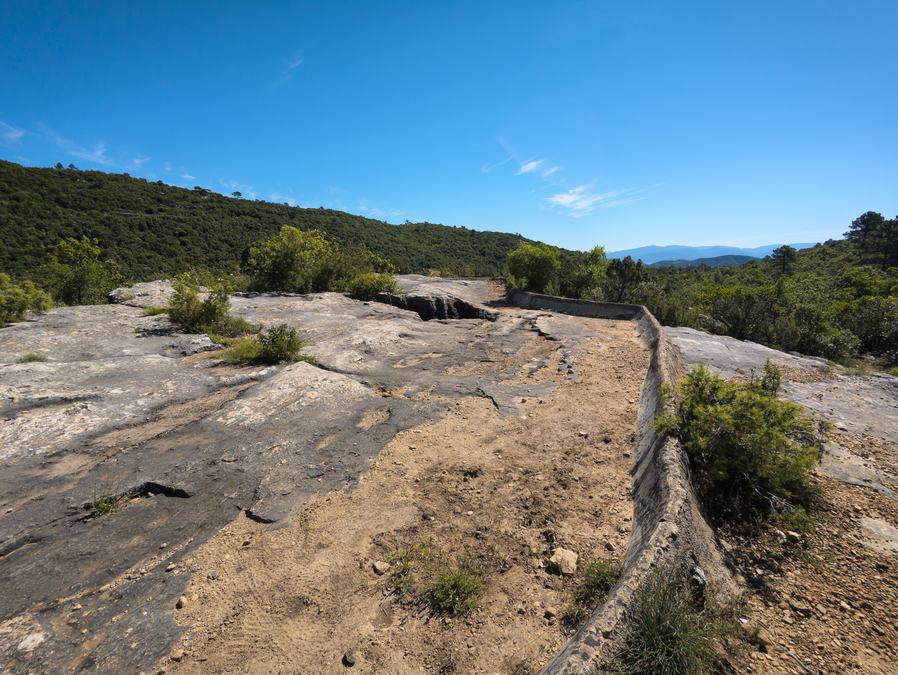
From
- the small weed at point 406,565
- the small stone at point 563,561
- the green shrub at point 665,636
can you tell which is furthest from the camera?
the small stone at point 563,561

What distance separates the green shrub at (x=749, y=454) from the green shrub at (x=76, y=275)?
15.2 metres

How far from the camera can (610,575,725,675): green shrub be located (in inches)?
71.5

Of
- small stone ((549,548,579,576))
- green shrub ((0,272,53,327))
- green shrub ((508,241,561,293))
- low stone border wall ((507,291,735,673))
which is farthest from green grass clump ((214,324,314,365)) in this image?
green shrub ((508,241,561,293))

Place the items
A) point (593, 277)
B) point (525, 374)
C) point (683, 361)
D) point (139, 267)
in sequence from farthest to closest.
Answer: point (139, 267) → point (593, 277) → point (683, 361) → point (525, 374)

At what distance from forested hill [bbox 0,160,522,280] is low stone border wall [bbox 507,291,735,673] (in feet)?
87.7

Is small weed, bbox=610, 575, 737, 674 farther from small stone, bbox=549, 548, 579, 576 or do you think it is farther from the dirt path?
small stone, bbox=549, 548, 579, 576

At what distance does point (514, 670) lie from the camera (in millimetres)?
2139

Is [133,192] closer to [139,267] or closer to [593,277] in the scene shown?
[139,267]

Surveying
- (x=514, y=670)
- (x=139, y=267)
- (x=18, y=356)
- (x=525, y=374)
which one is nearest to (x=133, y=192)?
(x=139, y=267)

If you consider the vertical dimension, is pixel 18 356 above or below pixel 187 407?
above

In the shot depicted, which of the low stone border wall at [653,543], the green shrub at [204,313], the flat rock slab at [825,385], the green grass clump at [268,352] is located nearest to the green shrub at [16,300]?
the green shrub at [204,313]

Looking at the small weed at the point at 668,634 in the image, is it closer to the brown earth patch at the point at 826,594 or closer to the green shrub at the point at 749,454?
the brown earth patch at the point at 826,594

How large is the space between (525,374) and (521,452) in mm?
2808

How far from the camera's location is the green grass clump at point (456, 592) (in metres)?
2.51
